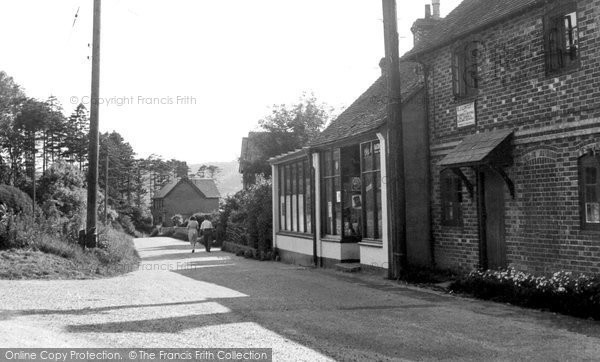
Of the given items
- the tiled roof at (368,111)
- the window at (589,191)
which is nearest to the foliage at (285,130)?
the tiled roof at (368,111)

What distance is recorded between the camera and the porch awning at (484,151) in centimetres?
1179

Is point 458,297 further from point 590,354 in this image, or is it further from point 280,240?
point 280,240

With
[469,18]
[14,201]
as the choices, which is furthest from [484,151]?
[14,201]

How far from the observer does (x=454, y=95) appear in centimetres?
1381

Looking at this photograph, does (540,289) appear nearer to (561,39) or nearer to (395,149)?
(561,39)

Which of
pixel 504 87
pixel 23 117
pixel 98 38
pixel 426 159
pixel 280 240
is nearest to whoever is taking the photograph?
pixel 504 87

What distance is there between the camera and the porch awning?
11789 mm

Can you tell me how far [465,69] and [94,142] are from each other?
10828 millimetres

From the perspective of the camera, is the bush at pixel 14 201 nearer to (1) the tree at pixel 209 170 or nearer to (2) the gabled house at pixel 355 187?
(2) the gabled house at pixel 355 187

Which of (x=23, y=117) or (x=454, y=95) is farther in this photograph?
(x=23, y=117)

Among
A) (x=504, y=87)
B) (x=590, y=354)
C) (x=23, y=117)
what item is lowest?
(x=590, y=354)

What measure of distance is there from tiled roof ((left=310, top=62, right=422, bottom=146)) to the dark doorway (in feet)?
10.6

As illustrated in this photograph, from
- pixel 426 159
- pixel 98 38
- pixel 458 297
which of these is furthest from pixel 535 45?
pixel 98 38

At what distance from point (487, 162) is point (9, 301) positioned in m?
9.07
